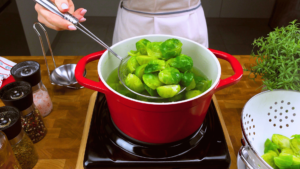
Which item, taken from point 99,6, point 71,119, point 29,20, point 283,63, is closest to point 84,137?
point 71,119

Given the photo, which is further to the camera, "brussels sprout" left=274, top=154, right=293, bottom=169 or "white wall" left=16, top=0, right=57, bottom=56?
"white wall" left=16, top=0, right=57, bottom=56

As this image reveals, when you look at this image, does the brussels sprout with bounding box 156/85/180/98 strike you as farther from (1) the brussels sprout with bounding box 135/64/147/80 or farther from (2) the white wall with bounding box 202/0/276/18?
(2) the white wall with bounding box 202/0/276/18

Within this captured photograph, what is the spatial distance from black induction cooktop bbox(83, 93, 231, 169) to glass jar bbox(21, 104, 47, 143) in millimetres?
200

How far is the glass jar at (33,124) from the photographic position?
685 mm

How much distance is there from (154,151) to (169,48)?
0.96 feet

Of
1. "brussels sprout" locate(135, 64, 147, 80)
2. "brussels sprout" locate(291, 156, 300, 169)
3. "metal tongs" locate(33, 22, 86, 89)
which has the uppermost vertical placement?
"brussels sprout" locate(135, 64, 147, 80)

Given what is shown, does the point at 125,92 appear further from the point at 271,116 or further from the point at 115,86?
the point at 271,116

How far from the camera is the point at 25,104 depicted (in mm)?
635

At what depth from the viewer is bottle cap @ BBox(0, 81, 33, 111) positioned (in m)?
0.61

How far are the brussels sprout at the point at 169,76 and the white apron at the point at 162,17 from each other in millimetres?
616

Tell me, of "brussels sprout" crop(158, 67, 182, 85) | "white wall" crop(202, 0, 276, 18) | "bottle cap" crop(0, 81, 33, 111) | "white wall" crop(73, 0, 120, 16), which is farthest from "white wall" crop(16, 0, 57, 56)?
"white wall" crop(202, 0, 276, 18)

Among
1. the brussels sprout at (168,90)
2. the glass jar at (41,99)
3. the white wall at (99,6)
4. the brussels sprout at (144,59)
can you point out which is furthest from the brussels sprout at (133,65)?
the white wall at (99,6)

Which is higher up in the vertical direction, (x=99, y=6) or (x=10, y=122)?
(x=10, y=122)

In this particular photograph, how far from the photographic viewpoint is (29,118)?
0.69 meters
